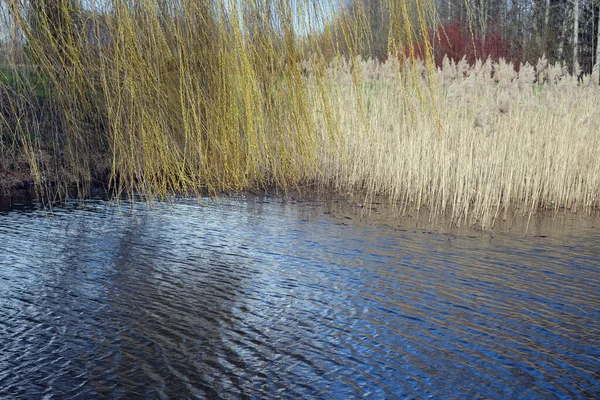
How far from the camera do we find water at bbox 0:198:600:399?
2.30 m

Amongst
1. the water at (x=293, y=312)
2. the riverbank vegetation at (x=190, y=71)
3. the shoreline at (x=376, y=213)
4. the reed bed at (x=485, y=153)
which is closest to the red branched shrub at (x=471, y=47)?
the reed bed at (x=485, y=153)

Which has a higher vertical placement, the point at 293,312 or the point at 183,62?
the point at 183,62

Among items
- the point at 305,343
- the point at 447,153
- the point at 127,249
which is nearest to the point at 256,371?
the point at 305,343

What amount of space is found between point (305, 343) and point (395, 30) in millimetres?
1309

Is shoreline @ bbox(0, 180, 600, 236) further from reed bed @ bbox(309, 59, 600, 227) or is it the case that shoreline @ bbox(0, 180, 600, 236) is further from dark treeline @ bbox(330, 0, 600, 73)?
dark treeline @ bbox(330, 0, 600, 73)

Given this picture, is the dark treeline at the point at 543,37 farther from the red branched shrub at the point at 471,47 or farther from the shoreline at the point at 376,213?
the shoreline at the point at 376,213

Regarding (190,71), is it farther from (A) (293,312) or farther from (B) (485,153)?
(B) (485,153)

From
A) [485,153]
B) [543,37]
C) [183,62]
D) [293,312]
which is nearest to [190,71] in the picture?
[183,62]

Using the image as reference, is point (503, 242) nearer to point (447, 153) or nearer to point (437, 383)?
point (447, 153)

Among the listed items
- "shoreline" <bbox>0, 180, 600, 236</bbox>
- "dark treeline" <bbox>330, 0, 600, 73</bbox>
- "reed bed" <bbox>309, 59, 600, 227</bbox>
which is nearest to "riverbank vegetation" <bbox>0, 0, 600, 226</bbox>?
"shoreline" <bbox>0, 180, 600, 236</bbox>

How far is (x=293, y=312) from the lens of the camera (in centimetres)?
293

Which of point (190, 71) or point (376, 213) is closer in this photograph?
point (190, 71)

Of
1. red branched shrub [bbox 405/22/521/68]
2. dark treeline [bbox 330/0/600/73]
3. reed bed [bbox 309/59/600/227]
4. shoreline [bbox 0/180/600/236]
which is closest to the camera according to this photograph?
shoreline [bbox 0/180/600/236]

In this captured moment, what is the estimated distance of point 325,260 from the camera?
379 centimetres
